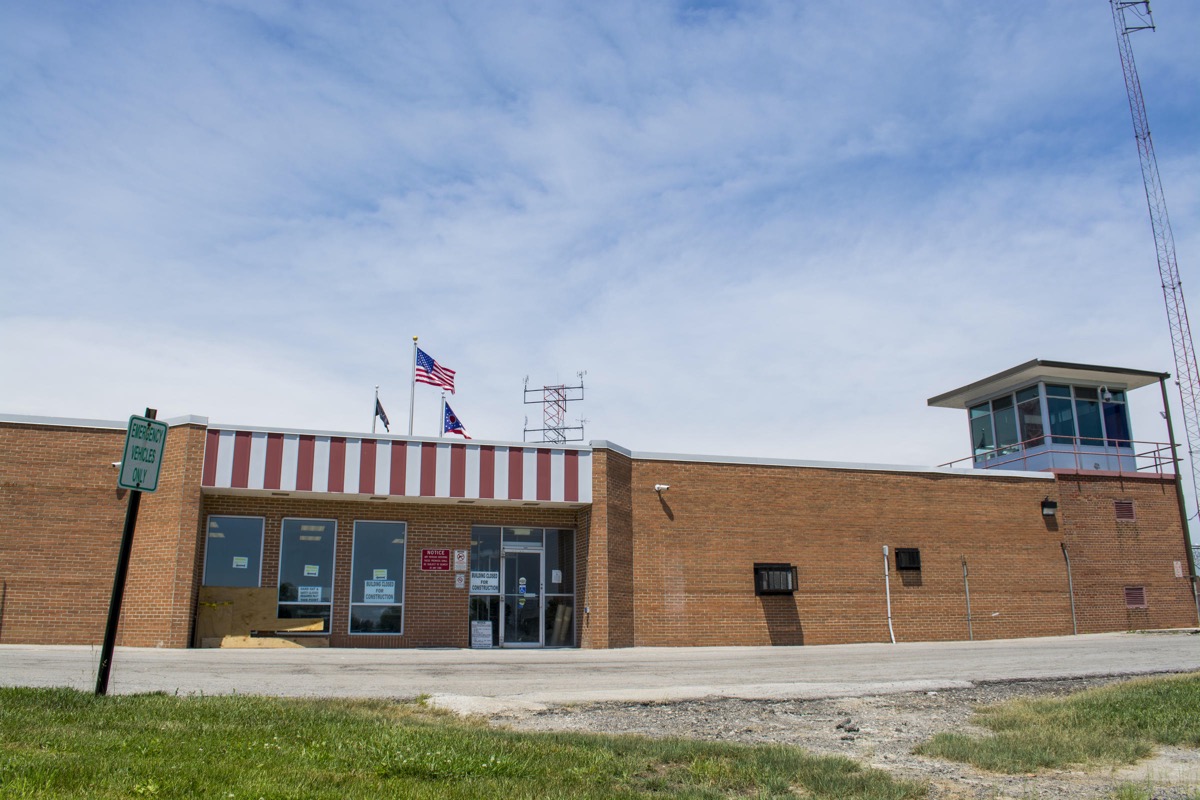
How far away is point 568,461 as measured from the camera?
2434 cm

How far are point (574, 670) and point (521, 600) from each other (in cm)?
872

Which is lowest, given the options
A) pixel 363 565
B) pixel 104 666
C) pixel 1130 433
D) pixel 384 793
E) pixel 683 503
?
pixel 384 793

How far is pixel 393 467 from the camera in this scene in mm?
23141

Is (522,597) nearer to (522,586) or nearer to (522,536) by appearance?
(522,586)

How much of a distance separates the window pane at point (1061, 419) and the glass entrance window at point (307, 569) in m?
22.2

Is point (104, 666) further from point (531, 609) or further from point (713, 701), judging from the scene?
point (531, 609)

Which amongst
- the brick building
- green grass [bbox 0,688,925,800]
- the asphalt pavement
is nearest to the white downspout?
the brick building

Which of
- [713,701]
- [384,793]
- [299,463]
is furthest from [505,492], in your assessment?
[384,793]

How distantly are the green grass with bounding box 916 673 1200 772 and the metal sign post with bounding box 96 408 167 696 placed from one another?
774 cm

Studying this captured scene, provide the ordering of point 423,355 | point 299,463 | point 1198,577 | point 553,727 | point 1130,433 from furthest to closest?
1. point 1130,433
2. point 1198,577
3. point 423,355
4. point 299,463
5. point 553,727

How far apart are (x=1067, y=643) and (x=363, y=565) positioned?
16972 millimetres

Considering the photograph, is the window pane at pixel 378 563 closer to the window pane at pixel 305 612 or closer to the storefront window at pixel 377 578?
the storefront window at pixel 377 578

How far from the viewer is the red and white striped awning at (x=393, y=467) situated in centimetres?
2228

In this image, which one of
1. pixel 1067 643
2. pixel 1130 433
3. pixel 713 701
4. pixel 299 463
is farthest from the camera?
pixel 1130 433
